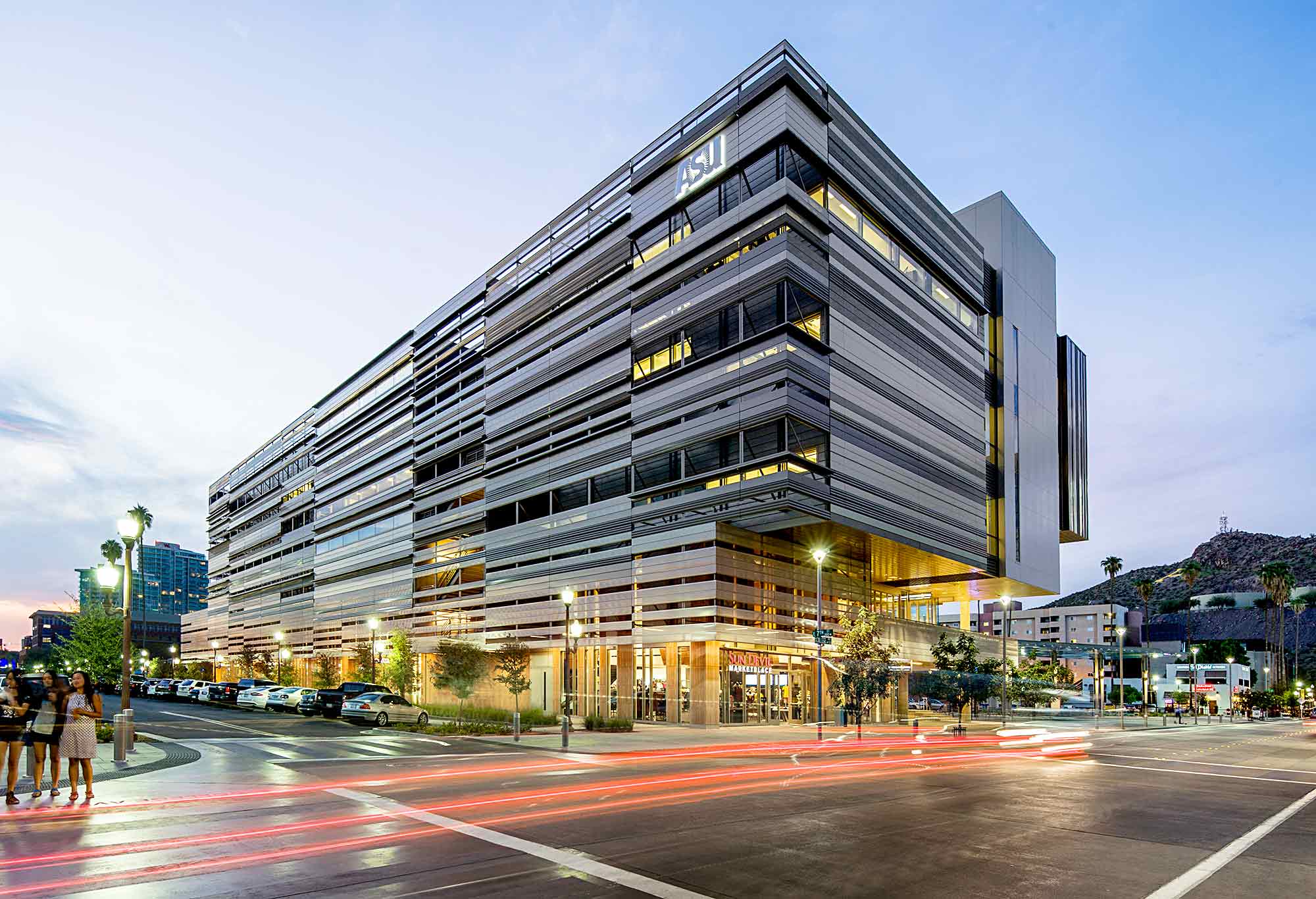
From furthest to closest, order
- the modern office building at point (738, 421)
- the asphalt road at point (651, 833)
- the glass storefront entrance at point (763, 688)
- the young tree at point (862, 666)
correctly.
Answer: the glass storefront entrance at point (763, 688) < the modern office building at point (738, 421) < the young tree at point (862, 666) < the asphalt road at point (651, 833)

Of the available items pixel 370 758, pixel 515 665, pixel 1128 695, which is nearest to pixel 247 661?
pixel 515 665

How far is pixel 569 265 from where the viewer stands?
67188mm

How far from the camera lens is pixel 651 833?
13.4 metres

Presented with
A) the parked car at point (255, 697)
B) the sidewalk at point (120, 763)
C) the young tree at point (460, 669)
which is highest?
the sidewalk at point (120, 763)

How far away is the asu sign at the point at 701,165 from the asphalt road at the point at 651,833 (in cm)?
3886

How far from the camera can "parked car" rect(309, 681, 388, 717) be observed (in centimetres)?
4594

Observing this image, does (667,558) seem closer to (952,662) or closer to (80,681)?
(952,662)

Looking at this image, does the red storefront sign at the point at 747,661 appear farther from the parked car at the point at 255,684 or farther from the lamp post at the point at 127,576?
the lamp post at the point at 127,576

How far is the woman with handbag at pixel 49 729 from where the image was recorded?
52.1ft

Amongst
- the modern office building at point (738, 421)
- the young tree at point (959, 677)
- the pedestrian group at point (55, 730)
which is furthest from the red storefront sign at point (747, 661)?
the pedestrian group at point (55, 730)

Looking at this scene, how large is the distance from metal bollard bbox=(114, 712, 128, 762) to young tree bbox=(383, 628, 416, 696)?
162ft

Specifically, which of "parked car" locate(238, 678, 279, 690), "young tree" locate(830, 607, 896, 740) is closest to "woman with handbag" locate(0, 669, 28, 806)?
"young tree" locate(830, 607, 896, 740)

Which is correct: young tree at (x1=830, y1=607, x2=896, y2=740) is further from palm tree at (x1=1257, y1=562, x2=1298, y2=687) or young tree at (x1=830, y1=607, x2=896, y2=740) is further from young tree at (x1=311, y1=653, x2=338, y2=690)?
palm tree at (x1=1257, y1=562, x2=1298, y2=687)

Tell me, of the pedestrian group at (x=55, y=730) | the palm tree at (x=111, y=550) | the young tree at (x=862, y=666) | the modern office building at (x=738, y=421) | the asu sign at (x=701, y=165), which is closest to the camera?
the pedestrian group at (x=55, y=730)
